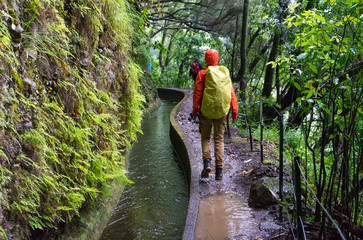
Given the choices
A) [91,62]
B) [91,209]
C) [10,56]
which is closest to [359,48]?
[10,56]

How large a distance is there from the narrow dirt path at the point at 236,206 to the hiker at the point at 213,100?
323 mm

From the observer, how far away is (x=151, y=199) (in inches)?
205

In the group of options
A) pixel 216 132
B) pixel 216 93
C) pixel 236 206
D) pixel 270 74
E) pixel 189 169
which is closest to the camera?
pixel 236 206

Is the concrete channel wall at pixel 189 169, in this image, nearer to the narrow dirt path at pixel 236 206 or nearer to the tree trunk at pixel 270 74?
the narrow dirt path at pixel 236 206

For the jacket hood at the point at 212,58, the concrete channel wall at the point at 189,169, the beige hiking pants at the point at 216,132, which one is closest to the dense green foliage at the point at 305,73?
the beige hiking pants at the point at 216,132

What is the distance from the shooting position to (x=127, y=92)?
18.6ft

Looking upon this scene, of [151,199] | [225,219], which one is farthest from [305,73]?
[151,199]

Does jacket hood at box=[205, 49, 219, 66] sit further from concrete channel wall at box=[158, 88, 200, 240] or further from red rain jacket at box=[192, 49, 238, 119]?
concrete channel wall at box=[158, 88, 200, 240]

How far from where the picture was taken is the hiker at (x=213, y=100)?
4754mm

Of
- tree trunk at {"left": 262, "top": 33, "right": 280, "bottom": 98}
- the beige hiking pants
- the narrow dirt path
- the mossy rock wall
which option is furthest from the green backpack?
tree trunk at {"left": 262, "top": 33, "right": 280, "bottom": 98}

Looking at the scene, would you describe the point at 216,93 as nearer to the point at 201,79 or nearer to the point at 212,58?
the point at 201,79

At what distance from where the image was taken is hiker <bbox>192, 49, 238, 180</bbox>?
4.75 m

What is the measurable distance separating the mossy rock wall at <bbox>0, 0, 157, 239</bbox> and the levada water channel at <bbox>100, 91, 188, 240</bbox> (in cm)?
59

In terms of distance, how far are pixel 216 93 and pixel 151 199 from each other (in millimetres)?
2106
